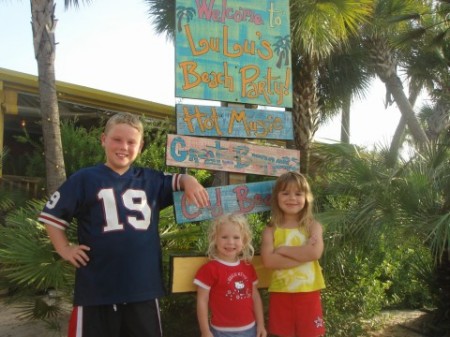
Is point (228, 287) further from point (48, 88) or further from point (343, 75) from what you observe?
point (343, 75)

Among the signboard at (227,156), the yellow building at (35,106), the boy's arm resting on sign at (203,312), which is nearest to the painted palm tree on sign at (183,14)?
the signboard at (227,156)

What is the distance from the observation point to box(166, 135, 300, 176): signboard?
3.18 metres

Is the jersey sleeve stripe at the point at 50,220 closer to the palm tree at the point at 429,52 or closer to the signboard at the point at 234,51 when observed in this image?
the signboard at the point at 234,51

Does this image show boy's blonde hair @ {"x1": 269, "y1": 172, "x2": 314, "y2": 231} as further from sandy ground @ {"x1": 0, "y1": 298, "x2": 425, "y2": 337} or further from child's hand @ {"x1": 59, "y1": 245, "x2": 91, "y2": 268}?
sandy ground @ {"x1": 0, "y1": 298, "x2": 425, "y2": 337}

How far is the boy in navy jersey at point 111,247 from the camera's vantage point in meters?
2.36

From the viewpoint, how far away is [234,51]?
11.4 ft

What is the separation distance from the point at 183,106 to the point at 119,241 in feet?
3.99

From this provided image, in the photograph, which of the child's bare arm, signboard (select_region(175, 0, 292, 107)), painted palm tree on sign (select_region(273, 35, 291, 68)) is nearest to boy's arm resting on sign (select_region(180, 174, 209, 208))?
the child's bare arm

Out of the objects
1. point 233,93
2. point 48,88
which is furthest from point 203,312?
point 48,88

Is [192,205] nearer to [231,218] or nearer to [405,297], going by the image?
[231,218]

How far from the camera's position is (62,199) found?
2.40 meters

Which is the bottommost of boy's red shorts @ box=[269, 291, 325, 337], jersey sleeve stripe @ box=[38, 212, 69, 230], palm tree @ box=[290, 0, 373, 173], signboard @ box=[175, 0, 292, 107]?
boy's red shorts @ box=[269, 291, 325, 337]

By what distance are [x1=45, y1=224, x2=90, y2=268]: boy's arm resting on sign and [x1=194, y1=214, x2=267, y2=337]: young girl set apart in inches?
25.7

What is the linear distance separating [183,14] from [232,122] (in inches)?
32.5
